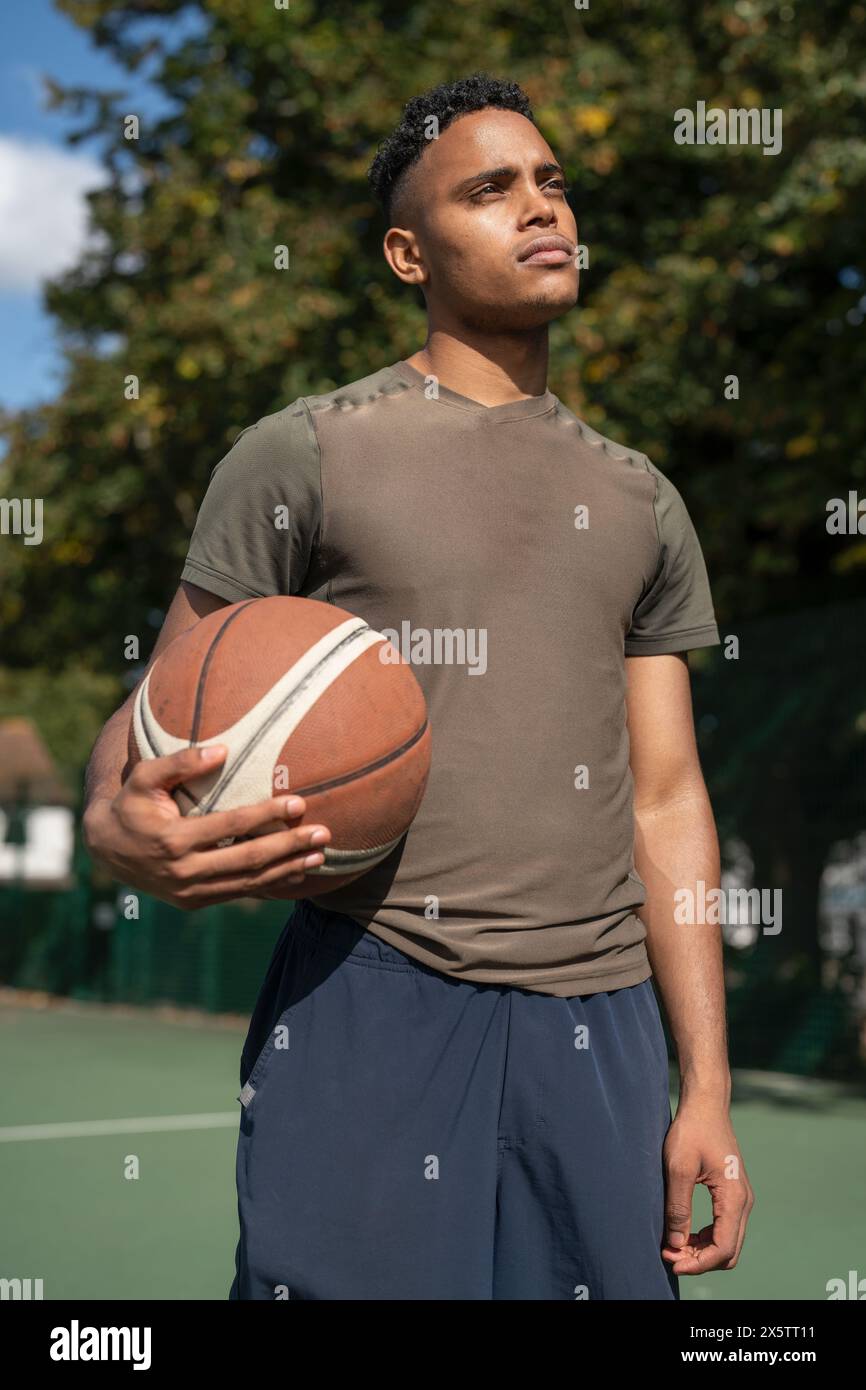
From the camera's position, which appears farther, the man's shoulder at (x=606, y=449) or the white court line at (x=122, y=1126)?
the white court line at (x=122, y=1126)

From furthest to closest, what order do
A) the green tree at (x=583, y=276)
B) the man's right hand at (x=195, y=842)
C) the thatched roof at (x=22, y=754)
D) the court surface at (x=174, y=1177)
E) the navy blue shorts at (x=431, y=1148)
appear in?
1. the thatched roof at (x=22, y=754)
2. the green tree at (x=583, y=276)
3. the court surface at (x=174, y=1177)
4. the navy blue shorts at (x=431, y=1148)
5. the man's right hand at (x=195, y=842)

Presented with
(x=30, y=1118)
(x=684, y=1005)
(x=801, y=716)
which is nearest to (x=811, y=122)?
(x=801, y=716)

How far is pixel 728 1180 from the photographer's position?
2256 mm

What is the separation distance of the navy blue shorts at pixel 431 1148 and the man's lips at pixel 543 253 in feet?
3.27

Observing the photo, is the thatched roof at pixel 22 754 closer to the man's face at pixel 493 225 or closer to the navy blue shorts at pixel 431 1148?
the man's face at pixel 493 225

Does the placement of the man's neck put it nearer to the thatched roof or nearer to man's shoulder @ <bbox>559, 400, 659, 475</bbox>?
man's shoulder @ <bbox>559, 400, 659, 475</bbox>

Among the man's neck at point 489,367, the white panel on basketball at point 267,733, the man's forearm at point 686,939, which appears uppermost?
the man's neck at point 489,367

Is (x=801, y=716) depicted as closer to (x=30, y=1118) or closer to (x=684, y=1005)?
(x=30, y=1118)

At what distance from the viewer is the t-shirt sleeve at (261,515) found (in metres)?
2.20

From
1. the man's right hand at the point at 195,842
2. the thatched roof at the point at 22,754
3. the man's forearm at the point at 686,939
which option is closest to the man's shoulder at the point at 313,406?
the man's right hand at the point at 195,842

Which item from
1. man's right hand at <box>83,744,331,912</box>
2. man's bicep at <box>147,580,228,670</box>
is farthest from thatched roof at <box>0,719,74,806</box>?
man's right hand at <box>83,744,331,912</box>

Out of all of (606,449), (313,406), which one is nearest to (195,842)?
(313,406)

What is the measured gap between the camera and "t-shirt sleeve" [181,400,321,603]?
2.20m
